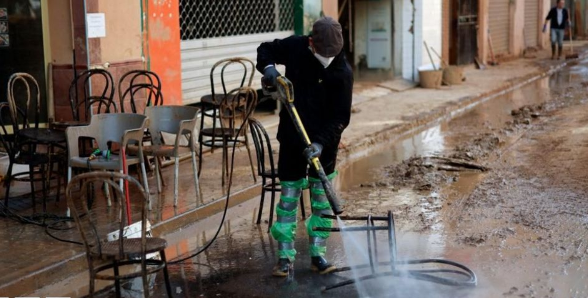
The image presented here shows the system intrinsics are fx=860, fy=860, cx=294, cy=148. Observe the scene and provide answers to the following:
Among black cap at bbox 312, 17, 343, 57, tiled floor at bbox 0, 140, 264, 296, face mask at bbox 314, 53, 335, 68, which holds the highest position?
black cap at bbox 312, 17, 343, 57

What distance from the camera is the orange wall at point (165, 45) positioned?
10352 millimetres

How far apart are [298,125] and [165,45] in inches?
200

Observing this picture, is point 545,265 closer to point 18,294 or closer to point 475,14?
point 18,294

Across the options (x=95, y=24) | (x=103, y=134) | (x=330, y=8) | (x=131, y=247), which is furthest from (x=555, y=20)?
(x=131, y=247)

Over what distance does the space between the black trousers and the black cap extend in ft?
2.35

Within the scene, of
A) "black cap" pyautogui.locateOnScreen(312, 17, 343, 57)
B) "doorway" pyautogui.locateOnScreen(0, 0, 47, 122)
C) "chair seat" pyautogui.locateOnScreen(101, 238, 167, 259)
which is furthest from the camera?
"doorway" pyautogui.locateOnScreen(0, 0, 47, 122)

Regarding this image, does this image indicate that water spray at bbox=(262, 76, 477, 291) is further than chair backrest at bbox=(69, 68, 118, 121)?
No

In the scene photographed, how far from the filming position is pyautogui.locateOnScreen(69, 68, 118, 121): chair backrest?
8.77 meters

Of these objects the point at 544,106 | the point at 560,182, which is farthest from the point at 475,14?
the point at 560,182

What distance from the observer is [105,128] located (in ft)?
23.9

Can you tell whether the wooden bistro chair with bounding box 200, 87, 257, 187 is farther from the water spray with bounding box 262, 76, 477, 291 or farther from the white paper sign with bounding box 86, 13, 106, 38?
the water spray with bounding box 262, 76, 477, 291

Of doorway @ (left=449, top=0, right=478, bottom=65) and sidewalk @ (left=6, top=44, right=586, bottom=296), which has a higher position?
doorway @ (left=449, top=0, right=478, bottom=65)

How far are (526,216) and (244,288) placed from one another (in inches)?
124

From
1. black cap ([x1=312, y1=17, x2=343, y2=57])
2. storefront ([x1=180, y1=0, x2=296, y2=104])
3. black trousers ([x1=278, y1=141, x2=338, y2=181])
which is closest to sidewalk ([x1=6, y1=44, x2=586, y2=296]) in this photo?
storefront ([x1=180, y1=0, x2=296, y2=104])
